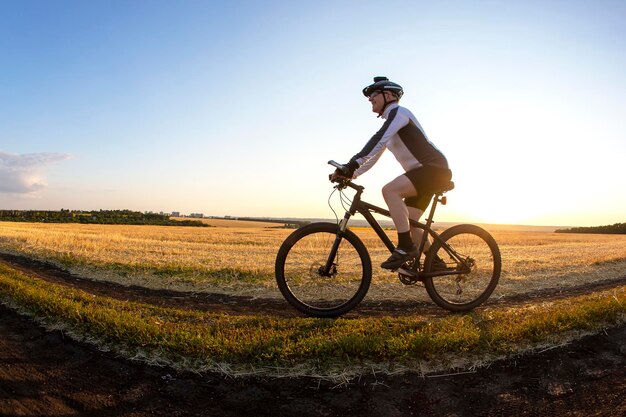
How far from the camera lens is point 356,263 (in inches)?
248

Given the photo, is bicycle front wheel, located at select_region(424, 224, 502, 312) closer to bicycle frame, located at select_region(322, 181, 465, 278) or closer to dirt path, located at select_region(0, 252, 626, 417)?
bicycle frame, located at select_region(322, 181, 465, 278)

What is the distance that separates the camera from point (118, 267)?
1288 centimetres

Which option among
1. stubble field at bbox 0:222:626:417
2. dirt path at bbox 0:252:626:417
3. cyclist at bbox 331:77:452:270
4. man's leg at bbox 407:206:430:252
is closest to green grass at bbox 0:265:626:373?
stubble field at bbox 0:222:626:417

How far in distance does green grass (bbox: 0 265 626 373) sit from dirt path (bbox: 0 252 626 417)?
0.30 meters

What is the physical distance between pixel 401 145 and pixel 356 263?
193 cm

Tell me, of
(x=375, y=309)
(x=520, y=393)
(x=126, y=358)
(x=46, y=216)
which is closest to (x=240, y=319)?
(x=126, y=358)

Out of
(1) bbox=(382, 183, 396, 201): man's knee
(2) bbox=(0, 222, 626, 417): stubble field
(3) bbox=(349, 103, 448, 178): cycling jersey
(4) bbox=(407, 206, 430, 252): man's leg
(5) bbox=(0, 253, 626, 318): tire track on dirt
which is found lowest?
(5) bbox=(0, 253, 626, 318): tire track on dirt

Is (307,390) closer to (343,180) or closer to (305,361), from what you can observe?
(305,361)

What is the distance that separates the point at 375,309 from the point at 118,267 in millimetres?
9116

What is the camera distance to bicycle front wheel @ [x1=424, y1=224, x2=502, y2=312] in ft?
21.3

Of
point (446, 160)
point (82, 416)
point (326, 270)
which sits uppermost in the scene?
point (446, 160)

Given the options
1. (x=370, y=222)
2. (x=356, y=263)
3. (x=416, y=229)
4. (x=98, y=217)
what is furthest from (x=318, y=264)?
(x=98, y=217)

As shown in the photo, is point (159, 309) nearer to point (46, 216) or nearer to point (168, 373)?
point (168, 373)

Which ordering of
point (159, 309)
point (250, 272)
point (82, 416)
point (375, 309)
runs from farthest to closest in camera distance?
point (250, 272)
point (375, 309)
point (159, 309)
point (82, 416)
